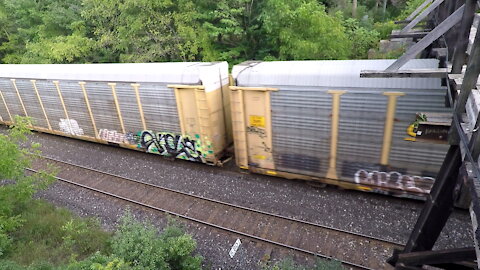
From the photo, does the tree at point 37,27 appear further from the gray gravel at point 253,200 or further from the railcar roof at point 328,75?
the railcar roof at point 328,75

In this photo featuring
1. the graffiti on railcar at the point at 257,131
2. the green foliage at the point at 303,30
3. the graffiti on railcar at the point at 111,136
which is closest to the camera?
the graffiti on railcar at the point at 257,131

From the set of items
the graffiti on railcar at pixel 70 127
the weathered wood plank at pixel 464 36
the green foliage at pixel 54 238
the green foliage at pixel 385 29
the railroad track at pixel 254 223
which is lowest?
the railroad track at pixel 254 223

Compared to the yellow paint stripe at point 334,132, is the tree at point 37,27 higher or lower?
higher

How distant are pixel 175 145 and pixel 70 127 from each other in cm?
677

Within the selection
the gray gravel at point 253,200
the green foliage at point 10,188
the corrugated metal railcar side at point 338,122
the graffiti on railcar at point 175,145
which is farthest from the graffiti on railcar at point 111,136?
the corrugated metal railcar side at point 338,122

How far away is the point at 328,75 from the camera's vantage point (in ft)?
28.7

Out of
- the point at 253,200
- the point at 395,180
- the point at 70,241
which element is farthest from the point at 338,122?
the point at 70,241

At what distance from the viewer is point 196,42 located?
59.5ft

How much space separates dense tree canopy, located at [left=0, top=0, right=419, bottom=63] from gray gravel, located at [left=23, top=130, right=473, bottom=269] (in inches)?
301

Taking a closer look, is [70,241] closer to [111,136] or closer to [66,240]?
[66,240]

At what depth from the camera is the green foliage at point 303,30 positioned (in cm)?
1512

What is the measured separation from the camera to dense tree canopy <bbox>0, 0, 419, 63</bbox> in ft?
51.5

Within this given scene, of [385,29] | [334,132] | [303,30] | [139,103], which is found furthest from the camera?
[385,29]

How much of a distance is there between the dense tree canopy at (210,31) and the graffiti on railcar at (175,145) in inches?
283
